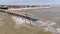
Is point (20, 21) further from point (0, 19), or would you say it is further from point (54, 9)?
point (54, 9)

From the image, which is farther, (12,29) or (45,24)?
(45,24)

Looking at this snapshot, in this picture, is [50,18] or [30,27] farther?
[50,18]

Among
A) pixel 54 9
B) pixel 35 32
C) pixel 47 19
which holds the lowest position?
pixel 35 32

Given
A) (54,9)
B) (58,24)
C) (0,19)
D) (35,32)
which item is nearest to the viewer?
(35,32)

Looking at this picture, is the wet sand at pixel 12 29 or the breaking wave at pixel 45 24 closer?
the wet sand at pixel 12 29

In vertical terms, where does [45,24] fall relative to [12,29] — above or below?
above

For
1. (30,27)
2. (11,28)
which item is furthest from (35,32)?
(11,28)

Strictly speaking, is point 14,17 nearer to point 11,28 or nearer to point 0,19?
point 0,19

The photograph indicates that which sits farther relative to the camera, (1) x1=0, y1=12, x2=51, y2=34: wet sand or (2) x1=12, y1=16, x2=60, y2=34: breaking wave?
(2) x1=12, y1=16, x2=60, y2=34: breaking wave

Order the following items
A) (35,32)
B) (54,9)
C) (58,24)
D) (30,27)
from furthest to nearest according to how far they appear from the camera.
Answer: (54,9), (58,24), (30,27), (35,32)

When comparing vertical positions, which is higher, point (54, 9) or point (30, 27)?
point (54, 9)
